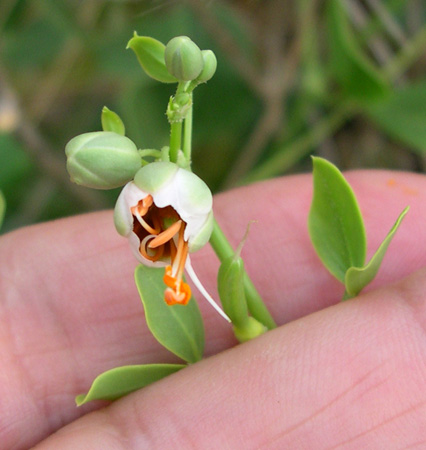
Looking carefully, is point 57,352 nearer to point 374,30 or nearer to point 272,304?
point 272,304

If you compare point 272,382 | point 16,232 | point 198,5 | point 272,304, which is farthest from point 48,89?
point 272,382

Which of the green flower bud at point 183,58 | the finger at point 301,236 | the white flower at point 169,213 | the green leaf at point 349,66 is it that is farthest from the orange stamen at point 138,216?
the green leaf at point 349,66

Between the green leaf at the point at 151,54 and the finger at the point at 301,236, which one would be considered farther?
the finger at the point at 301,236

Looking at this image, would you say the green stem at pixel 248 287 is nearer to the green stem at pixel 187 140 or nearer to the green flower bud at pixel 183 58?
the green stem at pixel 187 140

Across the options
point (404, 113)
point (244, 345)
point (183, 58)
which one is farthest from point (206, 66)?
point (404, 113)

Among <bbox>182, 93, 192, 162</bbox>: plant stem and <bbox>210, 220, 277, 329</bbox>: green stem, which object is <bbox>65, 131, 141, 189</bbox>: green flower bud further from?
<bbox>210, 220, 277, 329</bbox>: green stem

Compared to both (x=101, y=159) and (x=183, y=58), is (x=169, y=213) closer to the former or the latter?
(x=101, y=159)
